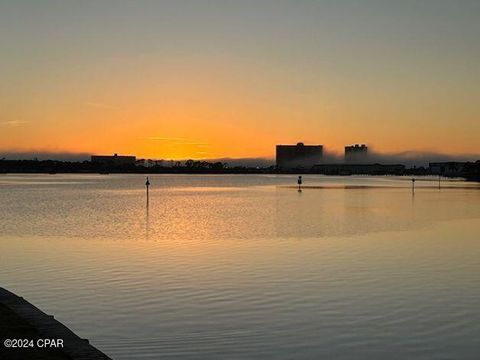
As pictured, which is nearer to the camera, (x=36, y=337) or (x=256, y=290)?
(x=36, y=337)

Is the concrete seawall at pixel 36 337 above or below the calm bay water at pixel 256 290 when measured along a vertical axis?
above

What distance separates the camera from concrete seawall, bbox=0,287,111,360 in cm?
859

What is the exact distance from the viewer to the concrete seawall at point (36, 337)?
338 inches

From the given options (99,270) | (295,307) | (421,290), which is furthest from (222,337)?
(99,270)

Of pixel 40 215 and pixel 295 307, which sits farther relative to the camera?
pixel 40 215

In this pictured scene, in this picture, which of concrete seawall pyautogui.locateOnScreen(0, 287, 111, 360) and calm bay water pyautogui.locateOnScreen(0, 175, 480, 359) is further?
calm bay water pyautogui.locateOnScreen(0, 175, 480, 359)

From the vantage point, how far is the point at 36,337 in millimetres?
9562

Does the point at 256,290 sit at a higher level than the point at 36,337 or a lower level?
lower

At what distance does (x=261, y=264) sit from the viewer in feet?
75.5

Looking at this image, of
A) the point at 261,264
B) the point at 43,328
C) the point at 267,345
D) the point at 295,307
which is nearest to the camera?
the point at 43,328

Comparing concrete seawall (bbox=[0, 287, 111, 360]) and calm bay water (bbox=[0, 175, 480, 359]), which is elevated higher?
concrete seawall (bbox=[0, 287, 111, 360])

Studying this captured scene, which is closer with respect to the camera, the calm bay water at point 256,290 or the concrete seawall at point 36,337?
the concrete seawall at point 36,337

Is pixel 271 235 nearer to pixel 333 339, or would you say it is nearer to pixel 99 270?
pixel 99 270

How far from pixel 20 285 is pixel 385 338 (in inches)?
463
